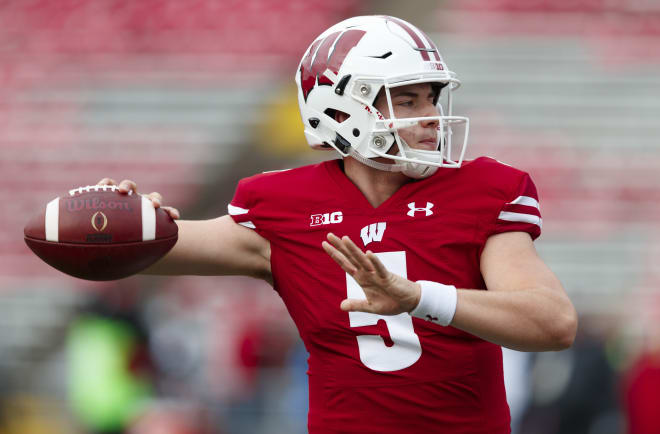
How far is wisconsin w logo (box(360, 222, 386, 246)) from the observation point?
258 cm

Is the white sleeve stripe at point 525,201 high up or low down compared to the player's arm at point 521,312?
up

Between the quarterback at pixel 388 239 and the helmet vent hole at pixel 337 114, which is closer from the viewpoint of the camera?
the quarterback at pixel 388 239

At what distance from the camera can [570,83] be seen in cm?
739

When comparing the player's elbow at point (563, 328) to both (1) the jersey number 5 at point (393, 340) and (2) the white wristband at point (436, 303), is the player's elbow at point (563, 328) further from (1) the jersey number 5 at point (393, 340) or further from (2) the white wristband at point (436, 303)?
(1) the jersey number 5 at point (393, 340)

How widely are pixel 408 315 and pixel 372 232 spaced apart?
0.24 m

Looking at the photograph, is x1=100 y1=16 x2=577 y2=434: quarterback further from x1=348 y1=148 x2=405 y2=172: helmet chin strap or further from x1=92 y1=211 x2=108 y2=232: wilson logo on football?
x1=92 y1=211 x2=108 y2=232: wilson logo on football

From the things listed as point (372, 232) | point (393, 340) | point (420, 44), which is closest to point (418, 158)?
point (372, 232)

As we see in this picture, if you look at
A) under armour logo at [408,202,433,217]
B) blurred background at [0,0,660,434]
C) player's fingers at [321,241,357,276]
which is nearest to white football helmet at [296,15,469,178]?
under armour logo at [408,202,433,217]

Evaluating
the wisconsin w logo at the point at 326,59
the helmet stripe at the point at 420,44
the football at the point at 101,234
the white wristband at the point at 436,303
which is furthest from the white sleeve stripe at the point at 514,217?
the football at the point at 101,234

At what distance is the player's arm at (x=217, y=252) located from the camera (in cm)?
276

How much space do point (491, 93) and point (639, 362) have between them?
2513 millimetres

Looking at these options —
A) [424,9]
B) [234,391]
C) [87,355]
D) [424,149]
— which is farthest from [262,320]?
[424,149]

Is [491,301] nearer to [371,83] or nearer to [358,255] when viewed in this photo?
[358,255]

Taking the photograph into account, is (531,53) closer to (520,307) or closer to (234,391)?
(234,391)
